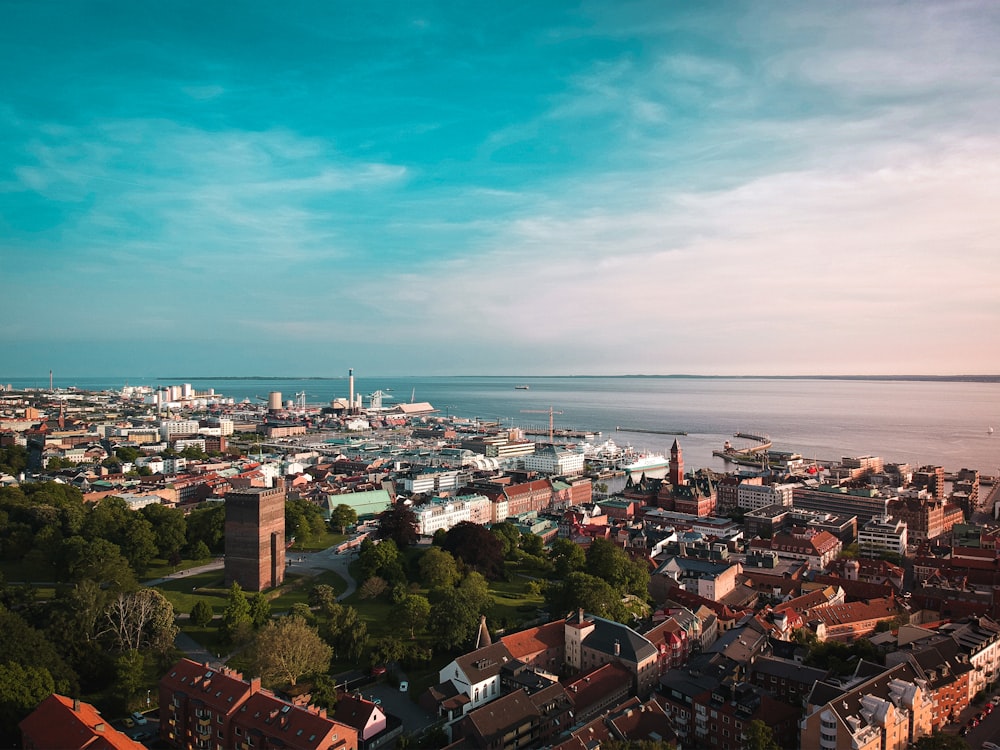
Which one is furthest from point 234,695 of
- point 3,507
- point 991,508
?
point 991,508

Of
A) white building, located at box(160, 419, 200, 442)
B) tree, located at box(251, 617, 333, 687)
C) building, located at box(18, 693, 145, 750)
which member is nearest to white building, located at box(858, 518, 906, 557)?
tree, located at box(251, 617, 333, 687)

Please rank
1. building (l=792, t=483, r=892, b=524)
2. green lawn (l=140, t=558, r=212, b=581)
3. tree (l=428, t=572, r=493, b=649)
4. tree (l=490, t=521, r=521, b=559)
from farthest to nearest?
1. building (l=792, t=483, r=892, b=524)
2. tree (l=490, t=521, r=521, b=559)
3. green lawn (l=140, t=558, r=212, b=581)
4. tree (l=428, t=572, r=493, b=649)

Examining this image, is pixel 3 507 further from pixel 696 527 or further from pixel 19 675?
pixel 696 527

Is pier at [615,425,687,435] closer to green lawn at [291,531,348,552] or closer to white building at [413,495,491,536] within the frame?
white building at [413,495,491,536]

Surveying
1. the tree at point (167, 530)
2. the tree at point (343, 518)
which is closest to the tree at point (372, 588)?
the tree at point (167, 530)

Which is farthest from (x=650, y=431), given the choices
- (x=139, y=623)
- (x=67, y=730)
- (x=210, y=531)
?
(x=67, y=730)
